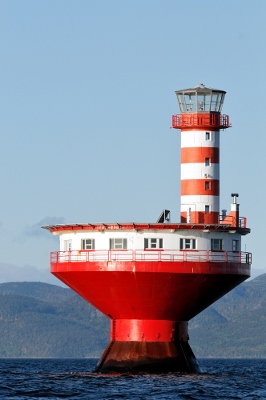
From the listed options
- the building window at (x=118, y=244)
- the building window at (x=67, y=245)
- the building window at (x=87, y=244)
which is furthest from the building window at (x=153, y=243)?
the building window at (x=67, y=245)

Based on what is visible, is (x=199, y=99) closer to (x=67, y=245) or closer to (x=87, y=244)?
(x=87, y=244)

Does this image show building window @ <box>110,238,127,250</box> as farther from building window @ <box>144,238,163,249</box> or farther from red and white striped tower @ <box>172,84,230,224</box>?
red and white striped tower @ <box>172,84,230,224</box>

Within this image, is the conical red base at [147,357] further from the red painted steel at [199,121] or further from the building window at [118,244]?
the red painted steel at [199,121]

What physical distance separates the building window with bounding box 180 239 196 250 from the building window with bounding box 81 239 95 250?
470 centimetres

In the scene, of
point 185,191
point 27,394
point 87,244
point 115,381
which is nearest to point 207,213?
point 185,191

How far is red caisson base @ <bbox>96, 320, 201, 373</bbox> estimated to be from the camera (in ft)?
228

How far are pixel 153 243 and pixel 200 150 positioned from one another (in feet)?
20.7

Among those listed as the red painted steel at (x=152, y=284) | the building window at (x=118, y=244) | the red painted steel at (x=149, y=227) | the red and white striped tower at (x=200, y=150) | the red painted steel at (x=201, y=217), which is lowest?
the red painted steel at (x=152, y=284)

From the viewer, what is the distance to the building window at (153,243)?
68.9 meters

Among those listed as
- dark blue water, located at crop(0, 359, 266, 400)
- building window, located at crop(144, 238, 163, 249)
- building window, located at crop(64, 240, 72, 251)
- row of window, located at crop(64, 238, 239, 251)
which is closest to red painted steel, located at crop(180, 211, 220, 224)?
row of window, located at crop(64, 238, 239, 251)

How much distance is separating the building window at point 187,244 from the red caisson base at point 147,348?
423cm

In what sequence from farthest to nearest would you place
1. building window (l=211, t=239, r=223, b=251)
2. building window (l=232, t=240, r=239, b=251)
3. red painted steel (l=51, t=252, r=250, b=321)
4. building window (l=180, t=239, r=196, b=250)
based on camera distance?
building window (l=232, t=240, r=239, b=251) → building window (l=211, t=239, r=223, b=251) → building window (l=180, t=239, r=196, b=250) → red painted steel (l=51, t=252, r=250, b=321)

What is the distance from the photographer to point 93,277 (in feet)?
228

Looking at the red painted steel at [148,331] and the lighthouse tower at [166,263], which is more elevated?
the lighthouse tower at [166,263]
